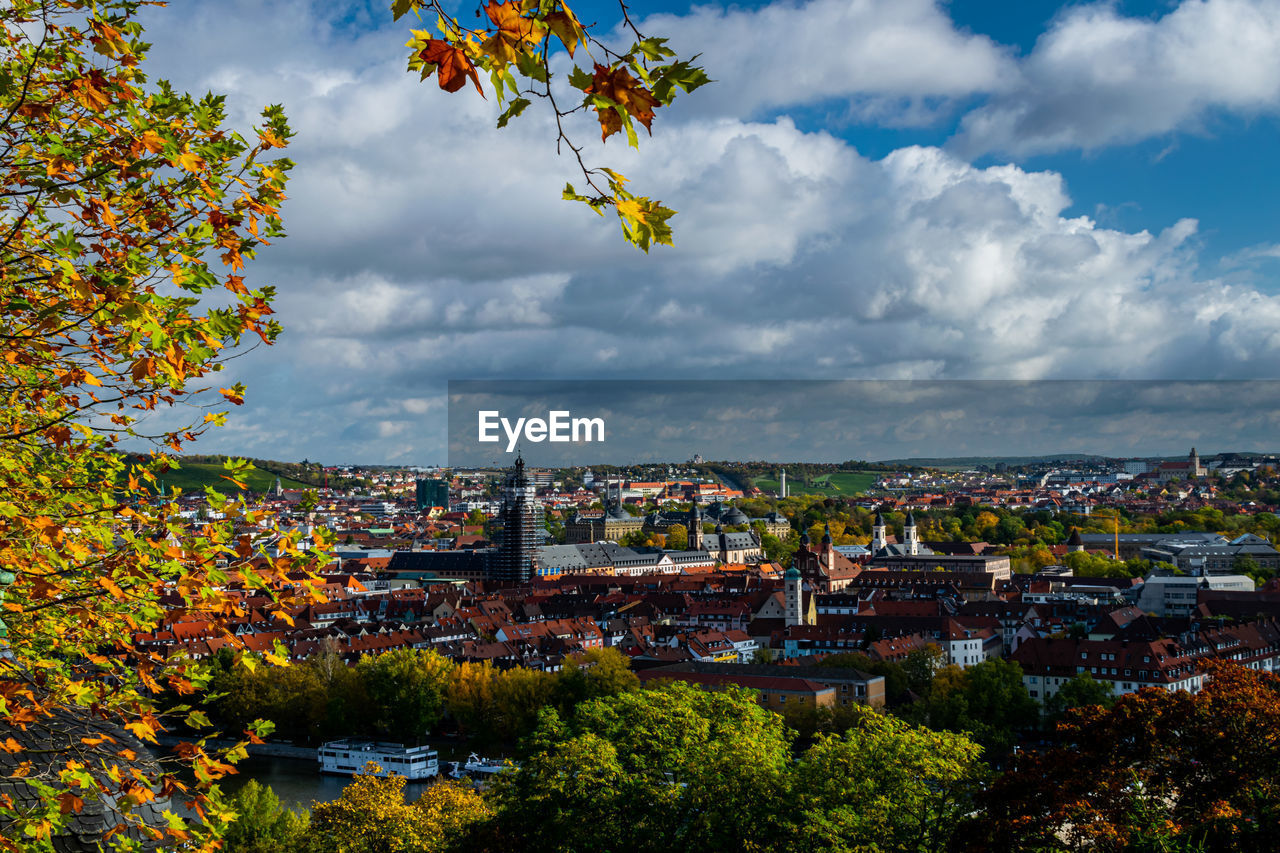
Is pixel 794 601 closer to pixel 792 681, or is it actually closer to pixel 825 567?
pixel 792 681

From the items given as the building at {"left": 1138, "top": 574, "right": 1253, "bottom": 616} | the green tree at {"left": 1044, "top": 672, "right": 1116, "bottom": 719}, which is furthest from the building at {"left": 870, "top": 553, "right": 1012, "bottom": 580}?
the green tree at {"left": 1044, "top": 672, "right": 1116, "bottom": 719}

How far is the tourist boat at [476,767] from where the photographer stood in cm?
2726

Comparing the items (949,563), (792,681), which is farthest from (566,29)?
(949,563)

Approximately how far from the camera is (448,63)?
2020 mm

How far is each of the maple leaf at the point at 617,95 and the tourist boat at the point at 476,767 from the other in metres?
26.2

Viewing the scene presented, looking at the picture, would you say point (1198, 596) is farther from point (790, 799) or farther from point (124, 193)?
point (124, 193)

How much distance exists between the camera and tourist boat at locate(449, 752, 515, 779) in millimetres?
27264

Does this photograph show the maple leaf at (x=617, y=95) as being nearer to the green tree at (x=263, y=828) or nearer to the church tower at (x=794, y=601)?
the green tree at (x=263, y=828)

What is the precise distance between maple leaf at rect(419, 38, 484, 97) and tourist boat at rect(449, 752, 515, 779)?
85.9 ft

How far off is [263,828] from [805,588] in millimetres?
30546

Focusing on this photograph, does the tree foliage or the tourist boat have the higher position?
the tree foliage

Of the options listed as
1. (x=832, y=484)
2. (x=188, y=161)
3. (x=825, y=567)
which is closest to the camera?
(x=188, y=161)

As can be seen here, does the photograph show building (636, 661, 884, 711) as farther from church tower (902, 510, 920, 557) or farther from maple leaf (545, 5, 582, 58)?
church tower (902, 510, 920, 557)

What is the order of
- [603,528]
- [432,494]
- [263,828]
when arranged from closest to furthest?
[263,828] < [603,528] < [432,494]
